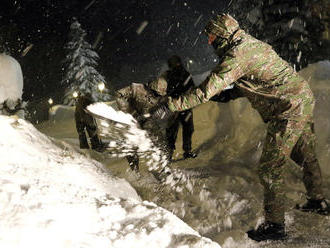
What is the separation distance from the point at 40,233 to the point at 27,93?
3635 centimetres

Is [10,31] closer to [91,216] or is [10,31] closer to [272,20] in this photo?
A: [272,20]

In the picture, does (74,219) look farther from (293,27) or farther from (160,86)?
(293,27)

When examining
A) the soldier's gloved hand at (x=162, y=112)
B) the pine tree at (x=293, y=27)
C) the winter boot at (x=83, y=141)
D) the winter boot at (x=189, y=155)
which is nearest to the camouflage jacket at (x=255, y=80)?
the soldier's gloved hand at (x=162, y=112)

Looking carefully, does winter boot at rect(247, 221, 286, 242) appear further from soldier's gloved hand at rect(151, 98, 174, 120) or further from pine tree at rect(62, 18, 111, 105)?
pine tree at rect(62, 18, 111, 105)

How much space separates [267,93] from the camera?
325 centimetres

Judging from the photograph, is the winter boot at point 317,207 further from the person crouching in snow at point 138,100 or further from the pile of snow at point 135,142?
the person crouching in snow at point 138,100

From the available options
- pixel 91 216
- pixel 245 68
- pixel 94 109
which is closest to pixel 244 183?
pixel 245 68

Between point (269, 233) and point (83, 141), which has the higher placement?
point (269, 233)

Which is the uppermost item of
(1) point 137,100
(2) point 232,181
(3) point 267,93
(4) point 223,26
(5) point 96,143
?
(4) point 223,26

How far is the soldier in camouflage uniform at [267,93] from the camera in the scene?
3020 mm

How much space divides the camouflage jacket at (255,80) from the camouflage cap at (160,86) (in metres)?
2.18

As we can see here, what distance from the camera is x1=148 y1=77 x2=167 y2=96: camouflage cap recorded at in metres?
5.34

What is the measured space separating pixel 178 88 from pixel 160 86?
43 cm

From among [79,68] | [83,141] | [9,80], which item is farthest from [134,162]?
[79,68]
